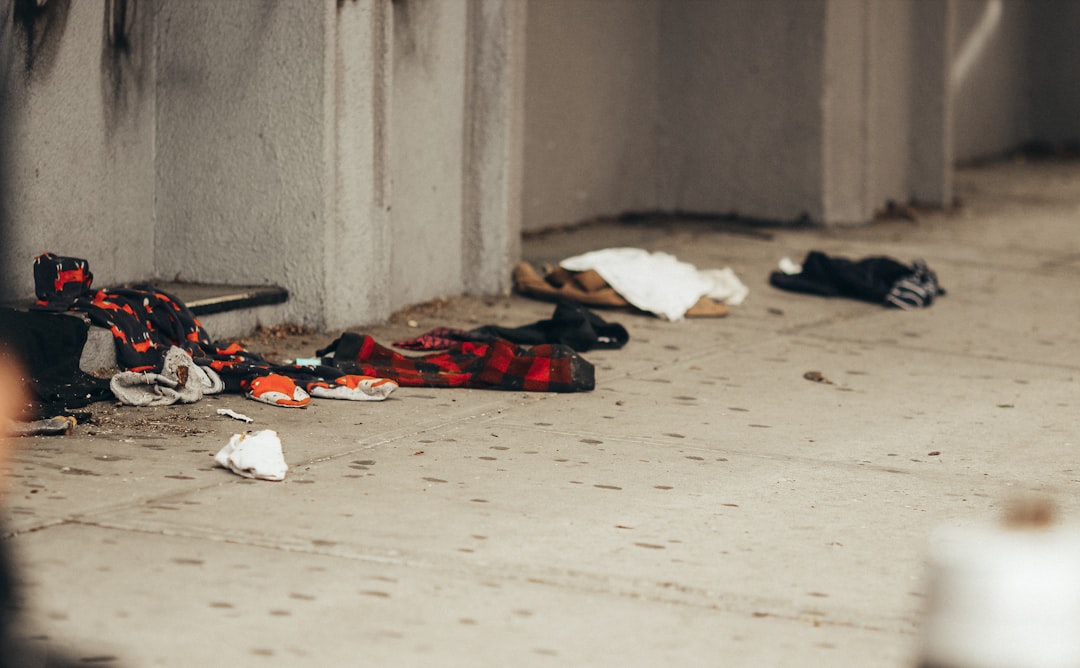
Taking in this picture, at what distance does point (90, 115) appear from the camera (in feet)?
20.3

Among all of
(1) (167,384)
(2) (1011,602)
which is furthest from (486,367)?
(2) (1011,602)

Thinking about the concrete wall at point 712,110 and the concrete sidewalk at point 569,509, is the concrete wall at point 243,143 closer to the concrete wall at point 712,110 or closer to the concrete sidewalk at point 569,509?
the concrete sidewalk at point 569,509

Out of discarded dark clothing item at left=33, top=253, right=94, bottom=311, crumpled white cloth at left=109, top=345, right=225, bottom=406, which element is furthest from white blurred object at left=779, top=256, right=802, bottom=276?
discarded dark clothing item at left=33, top=253, right=94, bottom=311

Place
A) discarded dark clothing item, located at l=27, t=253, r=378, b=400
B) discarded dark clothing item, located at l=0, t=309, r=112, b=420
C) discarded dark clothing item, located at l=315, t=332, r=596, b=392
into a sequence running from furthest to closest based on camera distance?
discarded dark clothing item, located at l=315, t=332, r=596, b=392 < discarded dark clothing item, located at l=27, t=253, r=378, b=400 < discarded dark clothing item, located at l=0, t=309, r=112, b=420

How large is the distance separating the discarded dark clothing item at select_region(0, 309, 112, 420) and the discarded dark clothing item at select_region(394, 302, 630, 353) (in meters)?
1.56

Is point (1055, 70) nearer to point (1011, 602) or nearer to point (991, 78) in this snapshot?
point (991, 78)

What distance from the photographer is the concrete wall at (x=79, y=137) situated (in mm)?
5797

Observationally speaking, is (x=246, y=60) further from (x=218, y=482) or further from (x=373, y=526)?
(x=373, y=526)

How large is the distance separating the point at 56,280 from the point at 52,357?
1.96 ft

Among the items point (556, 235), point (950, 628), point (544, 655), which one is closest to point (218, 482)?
point (544, 655)

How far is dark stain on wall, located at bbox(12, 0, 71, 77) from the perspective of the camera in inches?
Answer: 227

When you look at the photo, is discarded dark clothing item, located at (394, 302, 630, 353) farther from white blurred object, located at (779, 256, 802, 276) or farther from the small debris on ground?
white blurred object, located at (779, 256, 802, 276)

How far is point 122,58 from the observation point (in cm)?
638

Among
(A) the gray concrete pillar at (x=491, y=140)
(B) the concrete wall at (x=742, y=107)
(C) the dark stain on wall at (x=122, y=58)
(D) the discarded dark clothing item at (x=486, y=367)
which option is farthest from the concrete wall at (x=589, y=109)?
(D) the discarded dark clothing item at (x=486, y=367)
